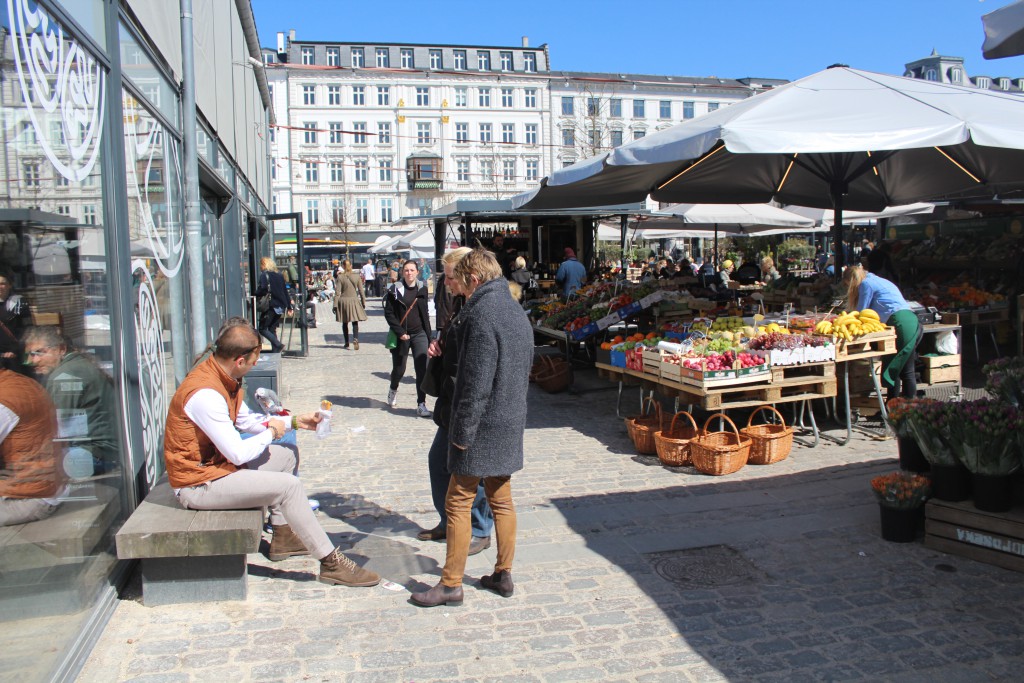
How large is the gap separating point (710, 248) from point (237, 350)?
4569cm

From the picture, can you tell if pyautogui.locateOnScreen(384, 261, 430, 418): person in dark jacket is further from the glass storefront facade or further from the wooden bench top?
the wooden bench top

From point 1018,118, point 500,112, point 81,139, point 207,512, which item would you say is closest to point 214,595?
point 207,512

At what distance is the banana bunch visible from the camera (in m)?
7.54

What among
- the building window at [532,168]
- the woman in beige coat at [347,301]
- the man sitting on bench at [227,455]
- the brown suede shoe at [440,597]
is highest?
the building window at [532,168]

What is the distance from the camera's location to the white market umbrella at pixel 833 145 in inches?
236

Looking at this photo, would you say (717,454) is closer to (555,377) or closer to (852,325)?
(852,325)

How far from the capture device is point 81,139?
13.2 ft

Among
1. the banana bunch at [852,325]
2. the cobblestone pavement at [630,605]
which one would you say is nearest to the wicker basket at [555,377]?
the banana bunch at [852,325]

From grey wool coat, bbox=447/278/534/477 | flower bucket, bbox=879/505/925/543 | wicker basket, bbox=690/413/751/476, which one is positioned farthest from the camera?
wicker basket, bbox=690/413/751/476

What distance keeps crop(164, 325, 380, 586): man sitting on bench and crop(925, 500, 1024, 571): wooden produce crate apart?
10.8 feet

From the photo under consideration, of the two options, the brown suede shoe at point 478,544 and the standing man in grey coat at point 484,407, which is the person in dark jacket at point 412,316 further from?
the standing man in grey coat at point 484,407

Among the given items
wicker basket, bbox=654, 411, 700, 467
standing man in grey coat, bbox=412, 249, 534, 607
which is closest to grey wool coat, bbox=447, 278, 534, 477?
standing man in grey coat, bbox=412, 249, 534, 607

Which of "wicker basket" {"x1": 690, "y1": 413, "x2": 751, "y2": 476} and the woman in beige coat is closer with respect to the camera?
"wicker basket" {"x1": 690, "y1": 413, "x2": 751, "y2": 476}

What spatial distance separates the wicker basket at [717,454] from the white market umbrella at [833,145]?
235 cm
